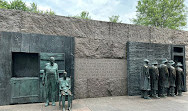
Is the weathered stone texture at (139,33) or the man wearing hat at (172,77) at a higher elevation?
the weathered stone texture at (139,33)

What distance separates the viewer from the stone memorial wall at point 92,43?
4988 mm

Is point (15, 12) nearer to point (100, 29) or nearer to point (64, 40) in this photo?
point (64, 40)

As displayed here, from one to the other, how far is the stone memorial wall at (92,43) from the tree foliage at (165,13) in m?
16.0

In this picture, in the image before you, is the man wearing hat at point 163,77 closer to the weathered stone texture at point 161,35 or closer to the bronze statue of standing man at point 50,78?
the weathered stone texture at point 161,35

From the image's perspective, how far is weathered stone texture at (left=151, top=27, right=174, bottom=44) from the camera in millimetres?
6719

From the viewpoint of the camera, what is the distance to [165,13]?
20.5 m

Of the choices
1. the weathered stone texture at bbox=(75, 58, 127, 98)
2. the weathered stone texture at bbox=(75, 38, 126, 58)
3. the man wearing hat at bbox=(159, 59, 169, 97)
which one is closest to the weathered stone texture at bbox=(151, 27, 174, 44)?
the man wearing hat at bbox=(159, 59, 169, 97)

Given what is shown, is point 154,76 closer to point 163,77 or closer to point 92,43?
point 163,77

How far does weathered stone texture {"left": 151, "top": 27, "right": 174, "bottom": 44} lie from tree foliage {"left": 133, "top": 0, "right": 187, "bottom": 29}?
14.2 meters

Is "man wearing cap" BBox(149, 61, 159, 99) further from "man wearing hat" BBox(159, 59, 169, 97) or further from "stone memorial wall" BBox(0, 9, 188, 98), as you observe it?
"stone memorial wall" BBox(0, 9, 188, 98)

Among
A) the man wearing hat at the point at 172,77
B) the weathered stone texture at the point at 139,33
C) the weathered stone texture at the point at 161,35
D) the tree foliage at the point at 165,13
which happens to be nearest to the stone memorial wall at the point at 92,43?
the weathered stone texture at the point at 139,33

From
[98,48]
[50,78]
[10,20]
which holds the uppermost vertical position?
[10,20]

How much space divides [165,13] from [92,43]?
62.2 ft

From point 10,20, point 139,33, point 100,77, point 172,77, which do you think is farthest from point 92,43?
point 172,77
